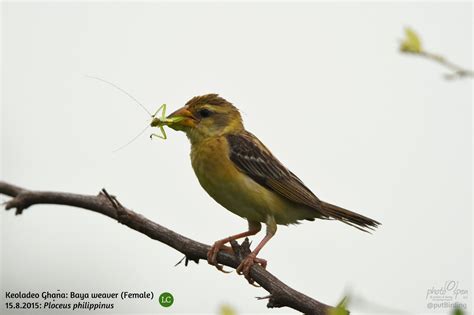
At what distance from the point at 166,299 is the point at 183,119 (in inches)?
56.7

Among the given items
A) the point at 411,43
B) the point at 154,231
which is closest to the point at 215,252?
the point at 154,231

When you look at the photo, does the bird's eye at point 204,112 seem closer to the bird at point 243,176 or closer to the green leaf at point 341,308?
the bird at point 243,176

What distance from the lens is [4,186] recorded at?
7.94ft

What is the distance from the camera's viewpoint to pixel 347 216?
524 centimetres

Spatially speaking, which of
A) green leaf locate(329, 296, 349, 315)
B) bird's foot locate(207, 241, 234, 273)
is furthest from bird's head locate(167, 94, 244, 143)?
green leaf locate(329, 296, 349, 315)

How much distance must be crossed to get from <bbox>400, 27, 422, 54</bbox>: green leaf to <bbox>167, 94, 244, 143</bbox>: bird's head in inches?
149

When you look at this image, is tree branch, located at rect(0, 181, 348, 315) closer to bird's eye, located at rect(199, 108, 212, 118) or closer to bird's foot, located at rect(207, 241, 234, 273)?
bird's foot, located at rect(207, 241, 234, 273)

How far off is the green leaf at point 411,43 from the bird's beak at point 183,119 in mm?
3796

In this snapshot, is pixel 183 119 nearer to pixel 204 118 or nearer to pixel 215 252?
pixel 204 118

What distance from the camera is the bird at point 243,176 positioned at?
5.09 metres

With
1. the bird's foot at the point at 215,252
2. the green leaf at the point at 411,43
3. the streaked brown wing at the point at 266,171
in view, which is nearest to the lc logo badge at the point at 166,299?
the bird's foot at the point at 215,252

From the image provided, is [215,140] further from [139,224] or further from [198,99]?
[139,224]

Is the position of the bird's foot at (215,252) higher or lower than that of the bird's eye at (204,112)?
lower

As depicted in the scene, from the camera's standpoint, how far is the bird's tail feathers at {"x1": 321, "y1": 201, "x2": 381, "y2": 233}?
16.9ft
